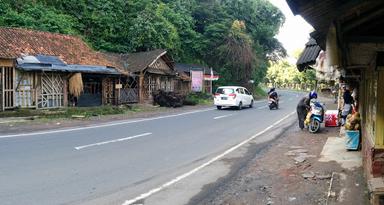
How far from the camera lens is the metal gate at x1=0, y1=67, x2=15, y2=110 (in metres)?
23.3

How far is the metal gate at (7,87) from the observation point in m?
23.3

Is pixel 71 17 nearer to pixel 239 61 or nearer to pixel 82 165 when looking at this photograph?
pixel 239 61

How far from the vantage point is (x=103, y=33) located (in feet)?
154

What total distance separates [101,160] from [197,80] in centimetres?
3896

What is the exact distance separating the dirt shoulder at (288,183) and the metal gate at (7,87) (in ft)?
51.8

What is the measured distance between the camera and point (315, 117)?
17.8m

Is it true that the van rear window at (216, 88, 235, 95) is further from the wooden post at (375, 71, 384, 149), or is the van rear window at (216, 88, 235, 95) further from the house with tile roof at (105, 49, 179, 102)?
the wooden post at (375, 71, 384, 149)

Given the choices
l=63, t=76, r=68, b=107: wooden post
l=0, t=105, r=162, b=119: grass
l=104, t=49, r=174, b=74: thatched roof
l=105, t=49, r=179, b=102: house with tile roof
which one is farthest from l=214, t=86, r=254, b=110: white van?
l=63, t=76, r=68, b=107: wooden post

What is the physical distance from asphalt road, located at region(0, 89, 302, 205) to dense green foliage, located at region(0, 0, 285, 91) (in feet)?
77.6

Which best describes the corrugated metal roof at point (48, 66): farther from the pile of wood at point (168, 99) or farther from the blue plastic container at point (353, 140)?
the blue plastic container at point (353, 140)

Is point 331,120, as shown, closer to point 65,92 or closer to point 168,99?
point 65,92

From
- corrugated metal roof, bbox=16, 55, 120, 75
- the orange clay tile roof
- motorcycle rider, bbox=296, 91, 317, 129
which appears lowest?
motorcycle rider, bbox=296, 91, 317, 129

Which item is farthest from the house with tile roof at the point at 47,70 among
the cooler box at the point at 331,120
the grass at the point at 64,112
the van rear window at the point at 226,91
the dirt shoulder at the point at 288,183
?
the dirt shoulder at the point at 288,183

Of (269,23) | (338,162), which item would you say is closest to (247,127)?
(338,162)
